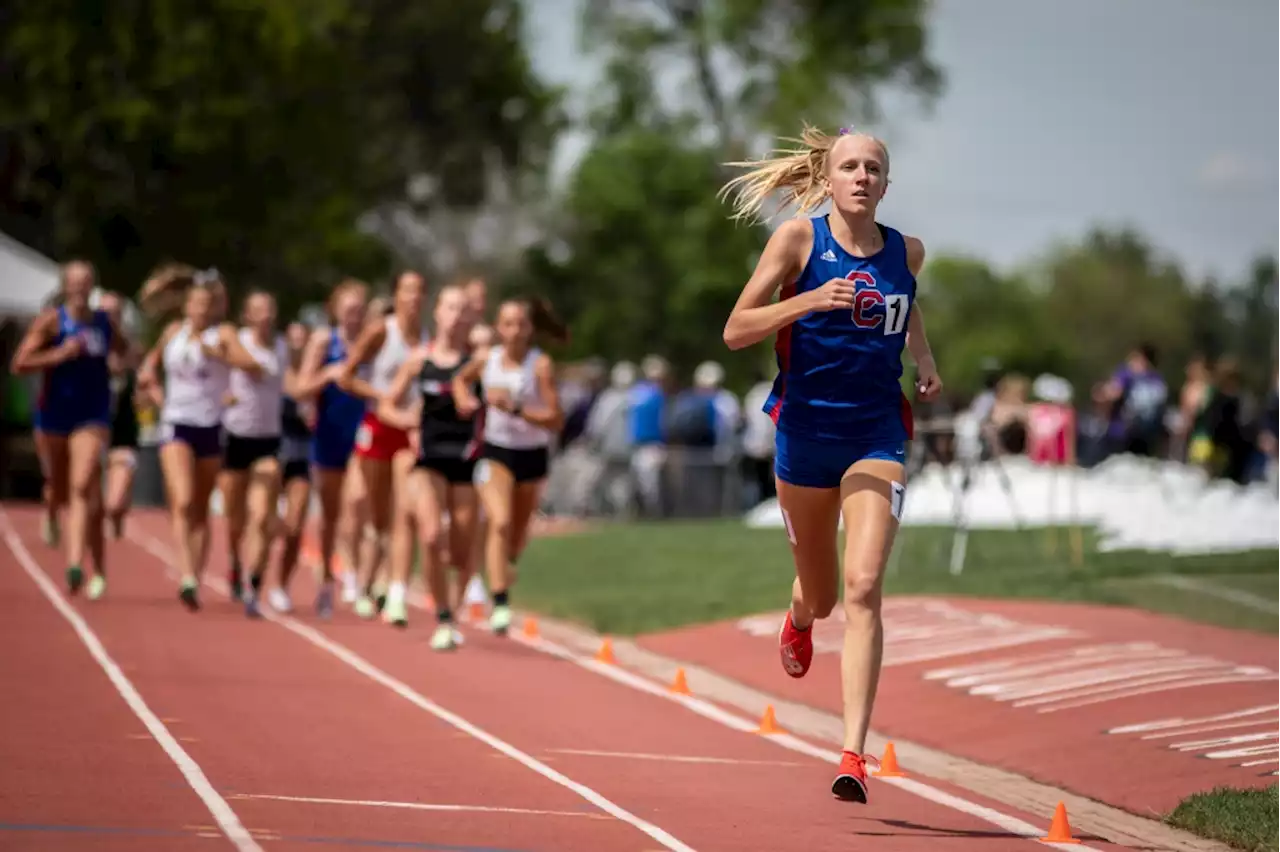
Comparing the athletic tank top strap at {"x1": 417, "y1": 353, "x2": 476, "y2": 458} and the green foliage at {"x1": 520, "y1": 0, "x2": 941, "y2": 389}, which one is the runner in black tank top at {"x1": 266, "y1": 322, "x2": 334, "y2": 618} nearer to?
the athletic tank top strap at {"x1": 417, "y1": 353, "x2": 476, "y2": 458}

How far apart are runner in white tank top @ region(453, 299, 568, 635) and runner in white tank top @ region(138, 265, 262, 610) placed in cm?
206

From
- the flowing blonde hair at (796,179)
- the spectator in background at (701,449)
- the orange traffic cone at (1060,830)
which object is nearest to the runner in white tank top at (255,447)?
the flowing blonde hair at (796,179)

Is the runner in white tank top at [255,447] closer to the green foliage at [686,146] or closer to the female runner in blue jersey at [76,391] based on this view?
the female runner in blue jersey at [76,391]

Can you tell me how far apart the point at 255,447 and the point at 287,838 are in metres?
9.31

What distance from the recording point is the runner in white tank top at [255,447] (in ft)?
55.3

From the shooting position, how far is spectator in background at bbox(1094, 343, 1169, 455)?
3002 cm

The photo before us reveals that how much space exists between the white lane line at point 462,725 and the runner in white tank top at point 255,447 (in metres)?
0.55

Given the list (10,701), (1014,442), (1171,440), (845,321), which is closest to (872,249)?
(845,321)

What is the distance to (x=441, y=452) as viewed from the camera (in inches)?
601

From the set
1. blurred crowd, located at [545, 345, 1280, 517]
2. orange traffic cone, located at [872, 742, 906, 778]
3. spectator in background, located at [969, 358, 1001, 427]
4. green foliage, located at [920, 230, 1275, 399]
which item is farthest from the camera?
green foliage, located at [920, 230, 1275, 399]

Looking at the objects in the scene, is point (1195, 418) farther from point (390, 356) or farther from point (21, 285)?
point (21, 285)

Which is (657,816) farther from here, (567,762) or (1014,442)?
(1014,442)

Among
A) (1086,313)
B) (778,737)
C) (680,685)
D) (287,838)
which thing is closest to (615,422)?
(680,685)

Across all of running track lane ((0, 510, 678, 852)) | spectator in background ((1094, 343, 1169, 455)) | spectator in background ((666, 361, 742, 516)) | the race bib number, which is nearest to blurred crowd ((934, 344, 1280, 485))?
spectator in background ((1094, 343, 1169, 455))
